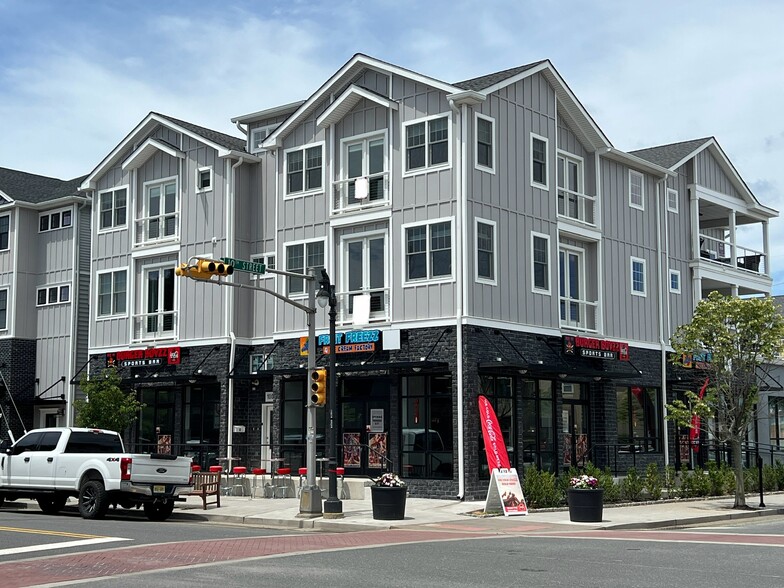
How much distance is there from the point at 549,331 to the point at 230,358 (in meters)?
9.59

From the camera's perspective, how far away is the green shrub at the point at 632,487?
27.6 metres

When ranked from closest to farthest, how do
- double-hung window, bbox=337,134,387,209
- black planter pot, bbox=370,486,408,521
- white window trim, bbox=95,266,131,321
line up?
black planter pot, bbox=370,486,408,521, double-hung window, bbox=337,134,387,209, white window trim, bbox=95,266,131,321

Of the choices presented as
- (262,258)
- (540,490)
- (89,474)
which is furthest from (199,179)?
(540,490)

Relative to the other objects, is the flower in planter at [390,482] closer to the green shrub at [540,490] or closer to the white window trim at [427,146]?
the green shrub at [540,490]

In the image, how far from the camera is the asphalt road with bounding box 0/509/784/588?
508 inches

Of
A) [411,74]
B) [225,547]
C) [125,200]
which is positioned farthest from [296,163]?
[225,547]

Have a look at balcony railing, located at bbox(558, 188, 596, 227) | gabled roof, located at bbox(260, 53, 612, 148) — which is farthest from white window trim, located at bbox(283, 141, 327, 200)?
balcony railing, located at bbox(558, 188, 596, 227)

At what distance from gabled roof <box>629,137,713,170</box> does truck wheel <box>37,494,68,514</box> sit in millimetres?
22108

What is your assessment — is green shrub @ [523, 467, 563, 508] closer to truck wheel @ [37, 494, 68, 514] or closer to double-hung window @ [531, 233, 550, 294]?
double-hung window @ [531, 233, 550, 294]

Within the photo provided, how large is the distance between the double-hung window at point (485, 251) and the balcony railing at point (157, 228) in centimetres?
1096

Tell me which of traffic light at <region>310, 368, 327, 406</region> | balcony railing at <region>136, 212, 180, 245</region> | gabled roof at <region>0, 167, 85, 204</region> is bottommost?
traffic light at <region>310, 368, 327, 406</region>

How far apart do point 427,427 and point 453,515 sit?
13.3ft

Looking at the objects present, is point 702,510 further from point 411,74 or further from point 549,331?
point 411,74

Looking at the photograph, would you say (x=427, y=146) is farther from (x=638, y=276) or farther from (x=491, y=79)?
(x=638, y=276)
